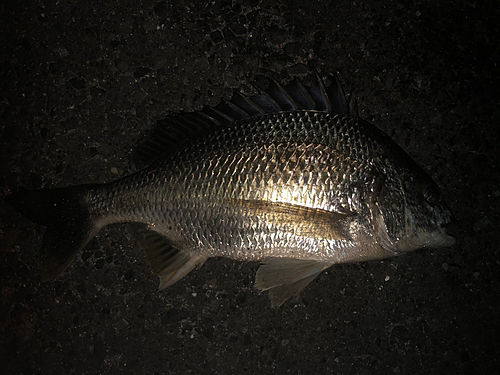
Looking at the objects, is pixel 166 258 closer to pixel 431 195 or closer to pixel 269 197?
pixel 269 197

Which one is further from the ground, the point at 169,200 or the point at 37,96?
the point at 37,96

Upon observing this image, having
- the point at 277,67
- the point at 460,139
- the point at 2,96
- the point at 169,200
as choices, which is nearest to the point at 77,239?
the point at 169,200

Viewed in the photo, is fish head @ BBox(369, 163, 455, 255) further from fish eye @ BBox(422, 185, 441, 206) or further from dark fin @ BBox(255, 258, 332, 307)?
dark fin @ BBox(255, 258, 332, 307)

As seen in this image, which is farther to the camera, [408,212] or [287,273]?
[287,273]

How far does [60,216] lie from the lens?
6.15ft

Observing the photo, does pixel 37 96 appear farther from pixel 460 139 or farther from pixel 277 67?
pixel 460 139

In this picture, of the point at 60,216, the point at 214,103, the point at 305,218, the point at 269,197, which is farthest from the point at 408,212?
the point at 60,216

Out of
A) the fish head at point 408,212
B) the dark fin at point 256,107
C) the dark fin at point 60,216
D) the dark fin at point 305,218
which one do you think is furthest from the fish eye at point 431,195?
the dark fin at point 60,216

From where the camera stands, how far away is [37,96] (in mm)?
A: 2145

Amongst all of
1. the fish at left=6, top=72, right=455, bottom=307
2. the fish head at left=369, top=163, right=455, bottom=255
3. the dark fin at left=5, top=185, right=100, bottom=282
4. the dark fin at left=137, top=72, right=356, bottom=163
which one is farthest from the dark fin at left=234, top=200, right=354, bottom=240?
the dark fin at left=5, top=185, right=100, bottom=282

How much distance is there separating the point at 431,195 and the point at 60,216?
1.82 meters

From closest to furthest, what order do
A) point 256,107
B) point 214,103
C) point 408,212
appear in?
point 408,212 < point 256,107 < point 214,103

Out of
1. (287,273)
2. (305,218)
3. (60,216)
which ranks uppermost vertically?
(60,216)

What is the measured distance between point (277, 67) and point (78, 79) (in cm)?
116
